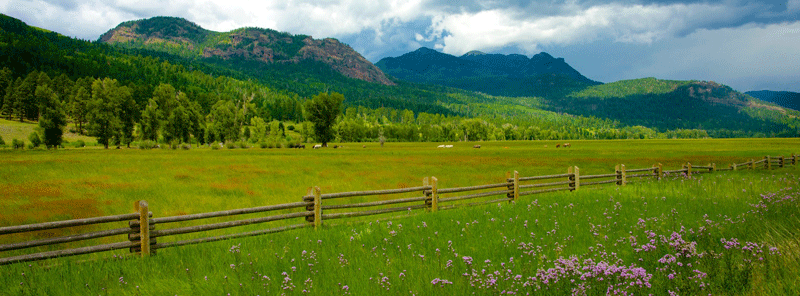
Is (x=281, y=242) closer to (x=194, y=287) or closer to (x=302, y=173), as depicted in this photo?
(x=194, y=287)

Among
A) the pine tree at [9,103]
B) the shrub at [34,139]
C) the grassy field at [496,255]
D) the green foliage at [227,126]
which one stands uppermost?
the pine tree at [9,103]

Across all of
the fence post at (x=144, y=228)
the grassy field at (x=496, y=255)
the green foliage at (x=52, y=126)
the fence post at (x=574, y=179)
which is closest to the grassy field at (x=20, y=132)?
the green foliage at (x=52, y=126)

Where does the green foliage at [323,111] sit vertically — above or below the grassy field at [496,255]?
above

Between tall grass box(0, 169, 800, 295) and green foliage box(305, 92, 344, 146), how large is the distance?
242 feet

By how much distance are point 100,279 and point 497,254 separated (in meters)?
8.51

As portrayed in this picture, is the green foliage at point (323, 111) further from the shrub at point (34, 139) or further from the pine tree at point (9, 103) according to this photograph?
the pine tree at point (9, 103)

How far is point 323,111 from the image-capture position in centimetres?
8350

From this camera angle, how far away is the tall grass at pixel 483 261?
566 centimetres

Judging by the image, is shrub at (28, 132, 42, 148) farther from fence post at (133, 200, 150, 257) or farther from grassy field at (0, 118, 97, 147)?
fence post at (133, 200, 150, 257)

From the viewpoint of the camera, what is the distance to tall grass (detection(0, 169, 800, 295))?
566 centimetres

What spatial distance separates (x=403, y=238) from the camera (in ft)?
33.3

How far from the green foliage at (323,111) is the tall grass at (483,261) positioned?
242 ft

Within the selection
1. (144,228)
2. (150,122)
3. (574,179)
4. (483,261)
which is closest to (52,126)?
(150,122)

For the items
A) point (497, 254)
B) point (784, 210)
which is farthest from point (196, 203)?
point (784, 210)
